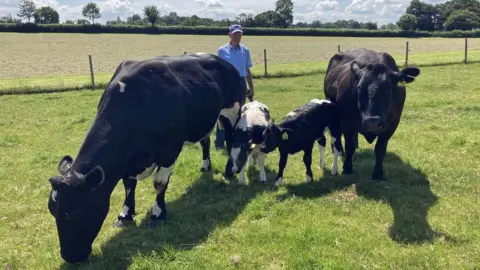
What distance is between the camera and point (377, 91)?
619 centimetres

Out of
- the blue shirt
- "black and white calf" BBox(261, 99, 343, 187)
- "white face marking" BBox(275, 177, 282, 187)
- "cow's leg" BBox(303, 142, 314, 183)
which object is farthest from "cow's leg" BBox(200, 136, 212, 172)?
"cow's leg" BBox(303, 142, 314, 183)

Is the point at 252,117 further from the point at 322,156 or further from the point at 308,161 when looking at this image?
the point at 322,156

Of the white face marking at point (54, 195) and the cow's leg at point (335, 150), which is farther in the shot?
the cow's leg at point (335, 150)

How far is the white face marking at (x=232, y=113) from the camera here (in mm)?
8130

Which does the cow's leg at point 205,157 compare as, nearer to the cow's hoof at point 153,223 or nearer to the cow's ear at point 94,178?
the cow's hoof at point 153,223

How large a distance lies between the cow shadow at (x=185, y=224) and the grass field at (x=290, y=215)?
0.06ft

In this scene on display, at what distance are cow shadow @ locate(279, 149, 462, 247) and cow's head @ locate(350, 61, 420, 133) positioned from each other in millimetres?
1080

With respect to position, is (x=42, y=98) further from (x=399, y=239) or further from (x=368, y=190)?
(x=399, y=239)

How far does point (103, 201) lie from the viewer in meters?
4.85

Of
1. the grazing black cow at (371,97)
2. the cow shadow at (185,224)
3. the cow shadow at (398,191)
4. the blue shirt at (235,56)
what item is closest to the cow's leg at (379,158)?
the grazing black cow at (371,97)

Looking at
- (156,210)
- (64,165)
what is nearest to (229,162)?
(156,210)

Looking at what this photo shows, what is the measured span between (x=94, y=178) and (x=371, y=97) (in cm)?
398

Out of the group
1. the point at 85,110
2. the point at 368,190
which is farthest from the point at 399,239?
the point at 85,110

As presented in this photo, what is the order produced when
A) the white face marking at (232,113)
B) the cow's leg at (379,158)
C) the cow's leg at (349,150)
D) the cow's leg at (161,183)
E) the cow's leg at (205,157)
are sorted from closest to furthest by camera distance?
the cow's leg at (161,183) → the cow's leg at (379,158) → the cow's leg at (349,150) → the white face marking at (232,113) → the cow's leg at (205,157)
